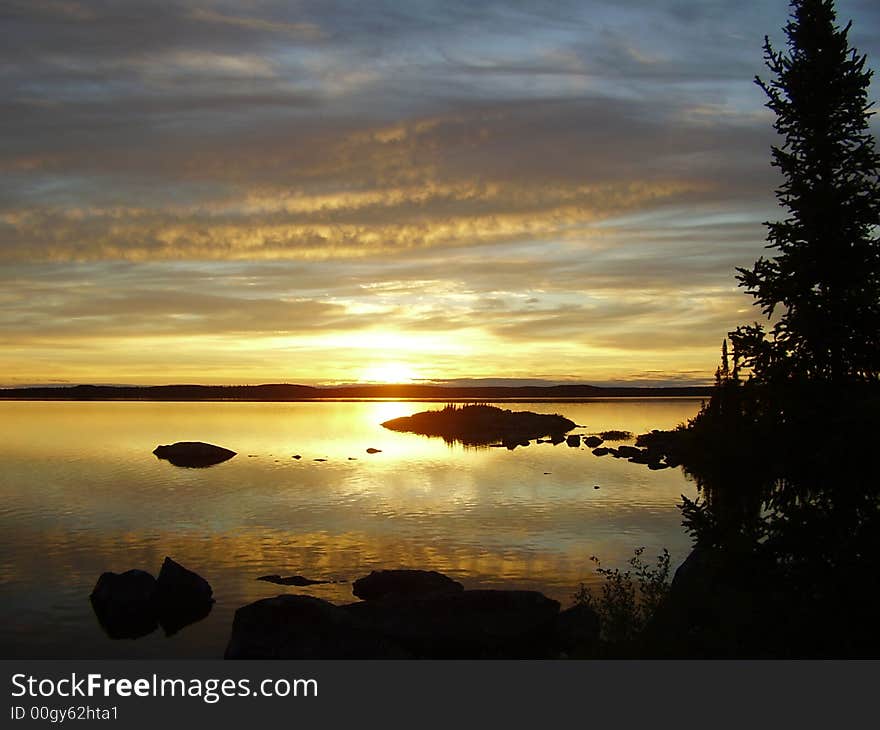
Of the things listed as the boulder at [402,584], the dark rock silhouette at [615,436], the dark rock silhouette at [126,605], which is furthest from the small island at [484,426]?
the dark rock silhouette at [126,605]

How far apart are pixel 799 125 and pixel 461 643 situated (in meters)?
17.7

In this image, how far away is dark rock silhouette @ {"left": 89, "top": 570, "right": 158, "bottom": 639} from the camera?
29.3m

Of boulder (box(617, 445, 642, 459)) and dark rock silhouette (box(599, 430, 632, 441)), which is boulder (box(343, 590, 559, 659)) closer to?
boulder (box(617, 445, 642, 459))

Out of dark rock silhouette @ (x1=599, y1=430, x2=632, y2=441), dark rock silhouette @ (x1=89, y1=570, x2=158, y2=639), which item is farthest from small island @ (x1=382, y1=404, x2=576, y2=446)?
dark rock silhouette @ (x1=89, y1=570, x2=158, y2=639)

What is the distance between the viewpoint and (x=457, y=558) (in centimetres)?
4028

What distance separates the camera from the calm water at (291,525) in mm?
32656

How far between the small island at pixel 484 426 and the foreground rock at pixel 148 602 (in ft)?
286

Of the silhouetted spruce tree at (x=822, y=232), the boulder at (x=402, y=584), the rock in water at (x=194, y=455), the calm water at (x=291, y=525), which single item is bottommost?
the calm water at (x=291, y=525)

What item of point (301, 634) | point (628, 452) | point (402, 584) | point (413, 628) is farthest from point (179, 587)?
Result: point (628, 452)

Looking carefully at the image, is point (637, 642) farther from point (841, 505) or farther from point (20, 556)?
point (20, 556)

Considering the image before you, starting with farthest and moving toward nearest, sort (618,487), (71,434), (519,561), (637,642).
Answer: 1. (71,434)
2. (618,487)
3. (519,561)
4. (637,642)

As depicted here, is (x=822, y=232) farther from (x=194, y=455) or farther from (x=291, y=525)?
(x=194, y=455)

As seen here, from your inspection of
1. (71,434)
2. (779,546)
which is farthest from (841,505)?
(71,434)

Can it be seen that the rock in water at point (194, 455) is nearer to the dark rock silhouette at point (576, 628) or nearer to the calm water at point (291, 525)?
the calm water at point (291, 525)
